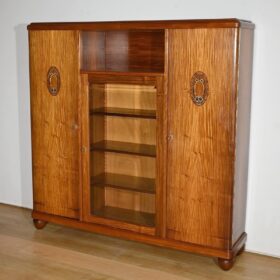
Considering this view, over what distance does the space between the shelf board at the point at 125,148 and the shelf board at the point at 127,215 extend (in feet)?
1.06

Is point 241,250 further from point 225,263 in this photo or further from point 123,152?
point 123,152

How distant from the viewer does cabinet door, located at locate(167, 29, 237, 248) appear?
7.18 feet

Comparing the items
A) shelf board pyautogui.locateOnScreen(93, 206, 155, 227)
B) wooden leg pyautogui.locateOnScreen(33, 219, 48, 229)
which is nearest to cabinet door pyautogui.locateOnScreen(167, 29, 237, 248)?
shelf board pyautogui.locateOnScreen(93, 206, 155, 227)

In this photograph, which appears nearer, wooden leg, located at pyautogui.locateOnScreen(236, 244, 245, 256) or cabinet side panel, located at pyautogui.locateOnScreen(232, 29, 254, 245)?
cabinet side panel, located at pyautogui.locateOnScreen(232, 29, 254, 245)

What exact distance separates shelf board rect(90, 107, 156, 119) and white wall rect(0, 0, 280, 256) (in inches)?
19.8

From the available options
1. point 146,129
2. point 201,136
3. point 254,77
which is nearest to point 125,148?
point 146,129

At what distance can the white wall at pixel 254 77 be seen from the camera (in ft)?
7.80

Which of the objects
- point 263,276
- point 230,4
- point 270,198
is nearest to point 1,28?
point 230,4

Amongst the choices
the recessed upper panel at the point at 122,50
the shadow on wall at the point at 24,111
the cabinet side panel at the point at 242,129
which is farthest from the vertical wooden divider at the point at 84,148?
the cabinet side panel at the point at 242,129

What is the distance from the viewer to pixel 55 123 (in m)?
2.67

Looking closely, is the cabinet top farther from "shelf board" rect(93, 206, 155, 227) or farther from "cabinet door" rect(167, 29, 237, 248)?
"shelf board" rect(93, 206, 155, 227)

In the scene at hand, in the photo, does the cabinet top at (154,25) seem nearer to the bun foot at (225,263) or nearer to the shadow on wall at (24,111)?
the shadow on wall at (24,111)

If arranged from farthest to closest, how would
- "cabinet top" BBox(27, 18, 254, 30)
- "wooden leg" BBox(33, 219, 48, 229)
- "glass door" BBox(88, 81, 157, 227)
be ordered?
"wooden leg" BBox(33, 219, 48, 229)
"glass door" BBox(88, 81, 157, 227)
"cabinet top" BBox(27, 18, 254, 30)

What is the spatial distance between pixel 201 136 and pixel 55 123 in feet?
2.73
